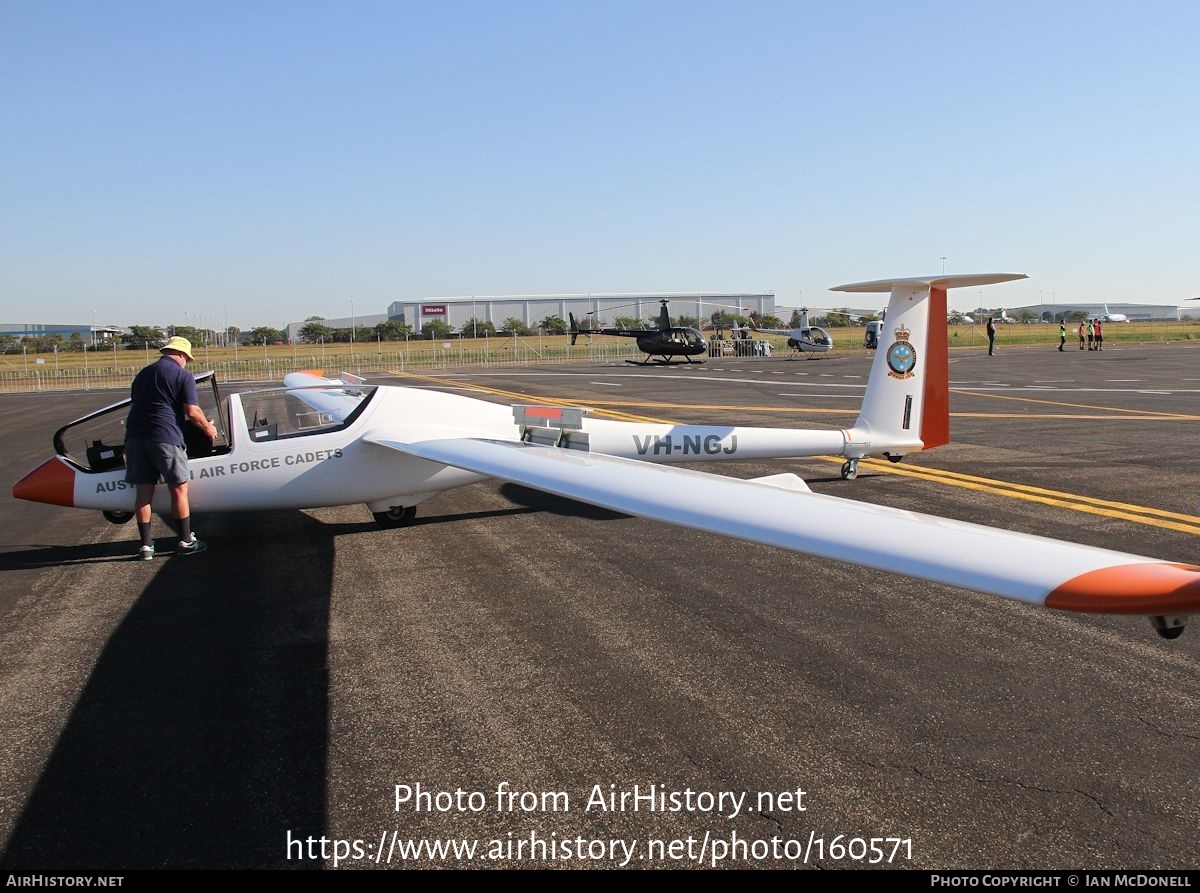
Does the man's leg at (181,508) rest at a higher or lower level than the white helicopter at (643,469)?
lower

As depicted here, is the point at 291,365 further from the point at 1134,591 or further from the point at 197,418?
the point at 1134,591

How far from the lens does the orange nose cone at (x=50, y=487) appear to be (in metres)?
8.33

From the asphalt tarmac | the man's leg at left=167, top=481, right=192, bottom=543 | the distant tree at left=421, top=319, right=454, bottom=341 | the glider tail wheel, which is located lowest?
the asphalt tarmac

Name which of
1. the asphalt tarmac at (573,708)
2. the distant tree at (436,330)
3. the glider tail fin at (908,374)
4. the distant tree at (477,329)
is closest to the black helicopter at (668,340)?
the glider tail fin at (908,374)

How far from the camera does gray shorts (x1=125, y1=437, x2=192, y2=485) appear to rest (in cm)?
800

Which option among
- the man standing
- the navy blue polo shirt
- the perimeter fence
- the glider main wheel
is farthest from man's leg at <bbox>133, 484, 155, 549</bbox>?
the perimeter fence

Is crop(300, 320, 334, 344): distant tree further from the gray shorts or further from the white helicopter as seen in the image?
the gray shorts

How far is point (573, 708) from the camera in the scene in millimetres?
4781

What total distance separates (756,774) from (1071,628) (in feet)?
9.93

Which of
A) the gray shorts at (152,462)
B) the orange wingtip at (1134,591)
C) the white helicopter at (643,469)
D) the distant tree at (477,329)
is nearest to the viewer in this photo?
the orange wingtip at (1134,591)

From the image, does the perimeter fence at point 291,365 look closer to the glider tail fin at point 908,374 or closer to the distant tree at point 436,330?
the distant tree at point 436,330

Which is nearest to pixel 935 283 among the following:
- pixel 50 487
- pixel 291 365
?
pixel 50 487

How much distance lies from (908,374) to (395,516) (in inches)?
251

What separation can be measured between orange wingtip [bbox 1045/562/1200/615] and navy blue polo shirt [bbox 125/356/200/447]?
297 inches
